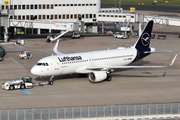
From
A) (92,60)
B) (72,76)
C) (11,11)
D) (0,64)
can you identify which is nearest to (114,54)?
(92,60)

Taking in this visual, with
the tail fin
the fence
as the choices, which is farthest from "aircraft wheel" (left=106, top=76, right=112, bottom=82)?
the fence

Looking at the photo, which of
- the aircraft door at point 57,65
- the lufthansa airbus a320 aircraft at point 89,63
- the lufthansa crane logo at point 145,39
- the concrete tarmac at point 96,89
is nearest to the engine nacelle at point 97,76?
the lufthansa airbus a320 aircraft at point 89,63

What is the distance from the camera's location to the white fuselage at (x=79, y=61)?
2163 inches

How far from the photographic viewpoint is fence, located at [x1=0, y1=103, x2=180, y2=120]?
3503cm

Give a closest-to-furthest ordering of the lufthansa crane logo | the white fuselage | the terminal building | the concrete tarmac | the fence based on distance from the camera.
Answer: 1. the fence
2. the concrete tarmac
3. the white fuselage
4. the lufthansa crane logo
5. the terminal building

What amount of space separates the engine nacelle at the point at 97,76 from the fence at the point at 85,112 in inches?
762

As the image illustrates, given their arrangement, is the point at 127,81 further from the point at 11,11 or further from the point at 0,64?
the point at 11,11

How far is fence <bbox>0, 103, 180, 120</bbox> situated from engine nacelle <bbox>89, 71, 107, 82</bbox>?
63.5 feet

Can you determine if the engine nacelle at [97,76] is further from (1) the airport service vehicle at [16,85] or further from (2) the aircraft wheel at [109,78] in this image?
(1) the airport service vehicle at [16,85]

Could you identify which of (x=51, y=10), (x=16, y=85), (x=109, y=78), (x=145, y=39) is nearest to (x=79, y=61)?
A: (x=109, y=78)

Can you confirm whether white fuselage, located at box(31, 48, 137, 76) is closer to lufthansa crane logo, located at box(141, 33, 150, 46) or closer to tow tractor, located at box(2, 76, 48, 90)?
tow tractor, located at box(2, 76, 48, 90)

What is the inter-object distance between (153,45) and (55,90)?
2326 inches

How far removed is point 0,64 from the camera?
239 feet

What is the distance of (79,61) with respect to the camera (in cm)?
5772
